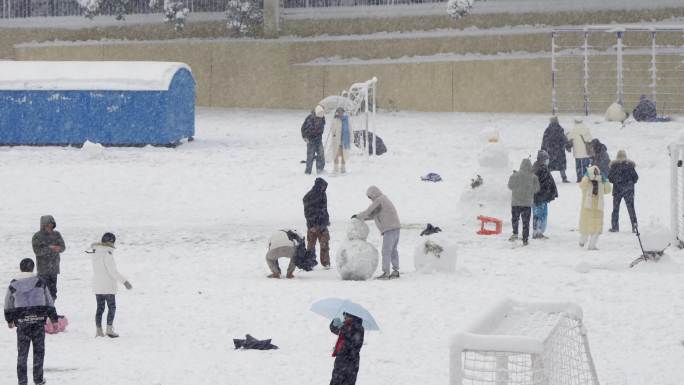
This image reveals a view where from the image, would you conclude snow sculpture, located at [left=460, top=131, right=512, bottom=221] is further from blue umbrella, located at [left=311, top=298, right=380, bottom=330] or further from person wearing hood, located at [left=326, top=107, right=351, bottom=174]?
blue umbrella, located at [left=311, top=298, right=380, bottom=330]

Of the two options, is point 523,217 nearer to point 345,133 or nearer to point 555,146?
point 555,146

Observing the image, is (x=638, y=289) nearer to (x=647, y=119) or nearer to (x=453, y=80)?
(x=647, y=119)

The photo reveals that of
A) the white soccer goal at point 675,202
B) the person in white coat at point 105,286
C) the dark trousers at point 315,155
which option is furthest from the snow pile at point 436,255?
the dark trousers at point 315,155

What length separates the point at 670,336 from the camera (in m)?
15.9

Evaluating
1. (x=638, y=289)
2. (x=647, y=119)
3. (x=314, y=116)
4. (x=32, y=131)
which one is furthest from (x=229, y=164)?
(x=638, y=289)

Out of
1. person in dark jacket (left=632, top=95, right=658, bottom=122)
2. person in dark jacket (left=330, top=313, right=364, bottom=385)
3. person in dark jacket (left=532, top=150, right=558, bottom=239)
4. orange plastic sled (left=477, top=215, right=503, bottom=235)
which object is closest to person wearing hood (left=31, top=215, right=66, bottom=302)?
person in dark jacket (left=330, top=313, right=364, bottom=385)

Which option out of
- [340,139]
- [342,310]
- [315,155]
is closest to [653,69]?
[340,139]

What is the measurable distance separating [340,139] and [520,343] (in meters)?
21.6

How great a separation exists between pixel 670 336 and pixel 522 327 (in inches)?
232

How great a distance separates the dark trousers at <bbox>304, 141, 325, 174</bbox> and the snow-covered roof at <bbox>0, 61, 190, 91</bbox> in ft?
22.7

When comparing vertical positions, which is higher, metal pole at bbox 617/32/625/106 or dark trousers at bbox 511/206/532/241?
metal pole at bbox 617/32/625/106

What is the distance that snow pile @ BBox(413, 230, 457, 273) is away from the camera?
2000cm

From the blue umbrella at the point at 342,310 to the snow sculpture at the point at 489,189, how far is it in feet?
41.6

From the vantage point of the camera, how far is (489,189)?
81.9ft
